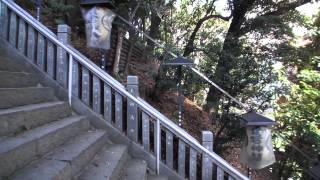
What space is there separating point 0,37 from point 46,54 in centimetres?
87

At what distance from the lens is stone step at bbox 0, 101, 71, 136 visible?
3375 millimetres

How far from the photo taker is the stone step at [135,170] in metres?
4.37

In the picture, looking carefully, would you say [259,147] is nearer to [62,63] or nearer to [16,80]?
[62,63]

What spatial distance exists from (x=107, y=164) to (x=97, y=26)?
101 inches

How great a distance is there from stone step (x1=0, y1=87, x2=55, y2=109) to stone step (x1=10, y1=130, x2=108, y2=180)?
76 centimetres

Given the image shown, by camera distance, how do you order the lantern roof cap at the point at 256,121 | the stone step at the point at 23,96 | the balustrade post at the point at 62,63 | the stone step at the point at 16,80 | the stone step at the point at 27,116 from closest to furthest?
the stone step at the point at 27,116 < the stone step at the point at 23,96 < the stone step at the point at 16,80 < the lantern roof cap at the point at 256,121 < the balustrade post at the point at 62,63

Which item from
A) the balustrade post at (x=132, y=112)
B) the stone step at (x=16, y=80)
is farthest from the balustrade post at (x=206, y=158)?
the stone step at (x=16, y=80)

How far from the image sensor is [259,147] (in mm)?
5328

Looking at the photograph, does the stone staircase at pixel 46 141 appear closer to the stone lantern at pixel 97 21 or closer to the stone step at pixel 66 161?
the stone step at pixel 66 161

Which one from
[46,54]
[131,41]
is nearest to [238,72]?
[131,41]

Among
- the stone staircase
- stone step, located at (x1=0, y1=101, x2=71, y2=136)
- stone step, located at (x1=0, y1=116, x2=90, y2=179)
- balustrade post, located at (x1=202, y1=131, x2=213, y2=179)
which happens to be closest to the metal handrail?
balustrade post, located at (x1=202, y1=131, x2=213, y2=179)

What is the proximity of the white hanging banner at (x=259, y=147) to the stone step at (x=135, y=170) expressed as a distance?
1.67 metres

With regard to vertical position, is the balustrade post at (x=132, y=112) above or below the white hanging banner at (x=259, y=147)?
above

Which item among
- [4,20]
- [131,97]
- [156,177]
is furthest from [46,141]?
[4,20]
